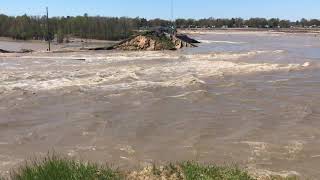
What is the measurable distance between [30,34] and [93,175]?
74.3m

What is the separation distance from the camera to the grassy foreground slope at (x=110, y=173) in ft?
24.9

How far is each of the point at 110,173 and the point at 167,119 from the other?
8151mm

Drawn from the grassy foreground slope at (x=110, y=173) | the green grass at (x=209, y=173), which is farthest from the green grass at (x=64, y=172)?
the green grass at (x=209, y=173)

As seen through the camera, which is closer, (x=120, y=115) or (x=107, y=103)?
(x=120, y=115)

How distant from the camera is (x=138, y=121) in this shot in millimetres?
15961

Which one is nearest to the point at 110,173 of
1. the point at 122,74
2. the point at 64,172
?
the point at 64,172

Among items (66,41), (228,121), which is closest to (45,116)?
(228,121)

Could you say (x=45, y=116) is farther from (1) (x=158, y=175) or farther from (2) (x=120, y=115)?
(1) (x=158, y=175)

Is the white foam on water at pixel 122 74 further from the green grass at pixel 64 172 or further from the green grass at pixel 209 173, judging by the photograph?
the green grass at pixel 64 172

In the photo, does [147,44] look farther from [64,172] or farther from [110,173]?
[64,172]

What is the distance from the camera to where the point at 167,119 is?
16266 millimetres

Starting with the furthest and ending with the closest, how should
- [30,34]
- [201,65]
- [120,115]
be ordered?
[30,34] → [201,65] → [120,115]

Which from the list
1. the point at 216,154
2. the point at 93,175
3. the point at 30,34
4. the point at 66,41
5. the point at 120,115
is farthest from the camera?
the point at 30,34

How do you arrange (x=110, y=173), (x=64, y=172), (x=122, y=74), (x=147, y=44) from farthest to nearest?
(x=147, y=44)
(x=122, y=74)
(x=110, y=173)
(x=64, y=172)
